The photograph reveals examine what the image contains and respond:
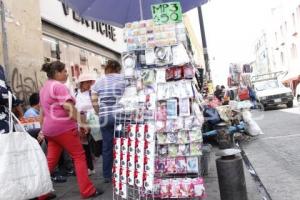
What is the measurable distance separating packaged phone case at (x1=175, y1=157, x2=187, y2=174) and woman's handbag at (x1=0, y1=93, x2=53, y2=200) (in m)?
1.41

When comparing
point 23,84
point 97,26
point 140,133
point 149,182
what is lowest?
point 149,182

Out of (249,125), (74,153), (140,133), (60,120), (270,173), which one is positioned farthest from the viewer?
(249,125)

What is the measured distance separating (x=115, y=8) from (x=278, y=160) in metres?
3.81

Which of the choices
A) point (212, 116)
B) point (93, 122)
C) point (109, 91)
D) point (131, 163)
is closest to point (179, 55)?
point (131, 163)

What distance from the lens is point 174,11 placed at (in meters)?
5.10

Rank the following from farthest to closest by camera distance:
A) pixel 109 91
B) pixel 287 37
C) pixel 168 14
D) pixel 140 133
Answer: pixel 287 37, pixel 109 91, pixel 168 14, pixel 140 133

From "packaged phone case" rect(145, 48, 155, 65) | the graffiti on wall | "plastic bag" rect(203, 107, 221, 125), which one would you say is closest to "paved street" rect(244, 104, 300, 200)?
"plastic bag" rect(203, 107, 221, 125)

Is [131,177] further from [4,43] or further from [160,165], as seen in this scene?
[4,43]

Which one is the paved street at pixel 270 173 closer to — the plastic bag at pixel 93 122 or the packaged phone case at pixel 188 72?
the plastic bag at pixel 93 122

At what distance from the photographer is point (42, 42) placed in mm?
9555

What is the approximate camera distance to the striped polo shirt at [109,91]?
6.16 m

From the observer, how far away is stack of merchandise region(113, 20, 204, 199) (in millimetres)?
4750

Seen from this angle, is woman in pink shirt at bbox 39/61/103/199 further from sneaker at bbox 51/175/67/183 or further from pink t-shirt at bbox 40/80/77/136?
sneaker at bbox 51/175/67/183

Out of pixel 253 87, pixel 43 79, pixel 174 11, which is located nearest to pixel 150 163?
pixel 174 11
